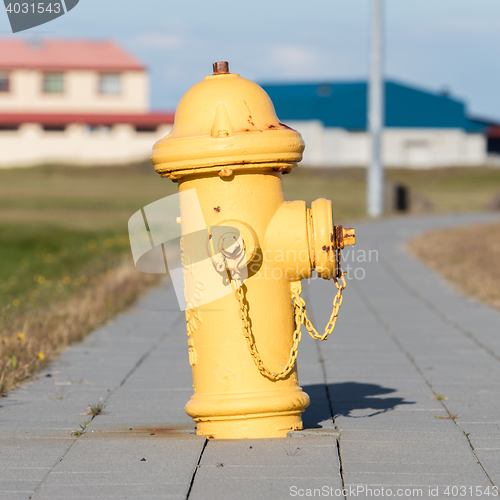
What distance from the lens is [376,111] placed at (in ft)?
68.1

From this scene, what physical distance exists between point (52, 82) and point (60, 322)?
147ft

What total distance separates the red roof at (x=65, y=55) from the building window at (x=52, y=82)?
48 centimetres

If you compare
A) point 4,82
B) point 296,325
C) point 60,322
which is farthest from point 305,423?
point 4,82

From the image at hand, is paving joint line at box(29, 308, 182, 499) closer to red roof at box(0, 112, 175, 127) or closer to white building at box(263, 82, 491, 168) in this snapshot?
red roof at box(0, 112, 175, 127)

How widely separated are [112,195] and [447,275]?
20673 millimetres

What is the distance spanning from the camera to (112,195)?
96.2ft

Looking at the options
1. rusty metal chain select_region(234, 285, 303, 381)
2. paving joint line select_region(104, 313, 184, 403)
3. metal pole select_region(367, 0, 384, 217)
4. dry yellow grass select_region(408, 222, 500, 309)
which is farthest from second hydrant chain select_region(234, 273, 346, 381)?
metal pole select_region(367, 0, 384, 217)

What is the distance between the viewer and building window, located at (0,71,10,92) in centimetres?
4819

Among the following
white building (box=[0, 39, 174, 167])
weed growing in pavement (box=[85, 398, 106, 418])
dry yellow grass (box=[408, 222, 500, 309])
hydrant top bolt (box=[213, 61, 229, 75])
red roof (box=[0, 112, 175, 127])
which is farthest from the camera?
white building (box=[0, 39, 174, 167])

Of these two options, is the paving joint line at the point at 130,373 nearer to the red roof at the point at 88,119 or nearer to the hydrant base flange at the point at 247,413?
the hydrant base flange at the point at 247,413

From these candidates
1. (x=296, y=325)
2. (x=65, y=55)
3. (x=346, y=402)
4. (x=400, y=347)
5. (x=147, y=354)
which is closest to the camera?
(x=296, y=325)

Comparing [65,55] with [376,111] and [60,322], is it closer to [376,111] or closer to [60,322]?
[376,111]

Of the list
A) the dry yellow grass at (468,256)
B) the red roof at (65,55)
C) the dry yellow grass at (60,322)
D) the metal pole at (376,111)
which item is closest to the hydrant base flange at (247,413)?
the dry yellow grass at (60,322)

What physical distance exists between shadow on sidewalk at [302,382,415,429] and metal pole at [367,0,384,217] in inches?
651
